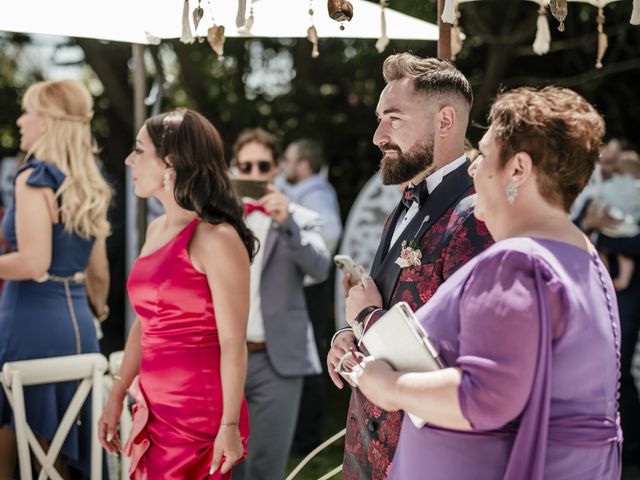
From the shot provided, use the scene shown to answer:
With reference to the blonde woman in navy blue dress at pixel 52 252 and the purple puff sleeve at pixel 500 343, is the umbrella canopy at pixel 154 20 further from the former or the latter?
the purple puff sleeve at pixel 500 343

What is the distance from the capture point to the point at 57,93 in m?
3.87

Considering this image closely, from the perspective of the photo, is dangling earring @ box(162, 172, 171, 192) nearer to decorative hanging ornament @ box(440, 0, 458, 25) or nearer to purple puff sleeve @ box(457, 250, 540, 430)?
decorative hanging ornament @ box(440, 0, 458, 25)

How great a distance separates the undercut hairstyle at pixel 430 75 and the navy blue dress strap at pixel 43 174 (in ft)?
5.85

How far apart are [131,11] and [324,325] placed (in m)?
3.16

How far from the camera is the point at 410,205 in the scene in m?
2.55

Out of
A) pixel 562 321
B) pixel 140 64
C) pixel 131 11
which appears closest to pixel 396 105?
pixel 562 321

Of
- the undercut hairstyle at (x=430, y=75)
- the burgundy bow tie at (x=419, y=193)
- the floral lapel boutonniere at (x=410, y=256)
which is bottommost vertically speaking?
the floral lapel boutonniere at (x=410, y=256)

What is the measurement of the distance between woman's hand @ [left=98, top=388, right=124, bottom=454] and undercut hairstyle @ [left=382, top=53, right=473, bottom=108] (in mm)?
1556

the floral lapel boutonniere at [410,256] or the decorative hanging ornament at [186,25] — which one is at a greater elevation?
the decorative hanging ornament at [186,25]

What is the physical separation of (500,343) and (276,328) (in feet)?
8.48

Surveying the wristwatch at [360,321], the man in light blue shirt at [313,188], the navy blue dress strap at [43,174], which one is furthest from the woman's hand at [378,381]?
the man in light blue shirt at [313,188]

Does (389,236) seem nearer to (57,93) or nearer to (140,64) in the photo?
(57,93)

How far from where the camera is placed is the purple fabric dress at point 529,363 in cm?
162

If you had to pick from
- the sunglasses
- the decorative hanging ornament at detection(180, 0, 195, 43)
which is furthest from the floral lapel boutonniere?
the sunglasses
